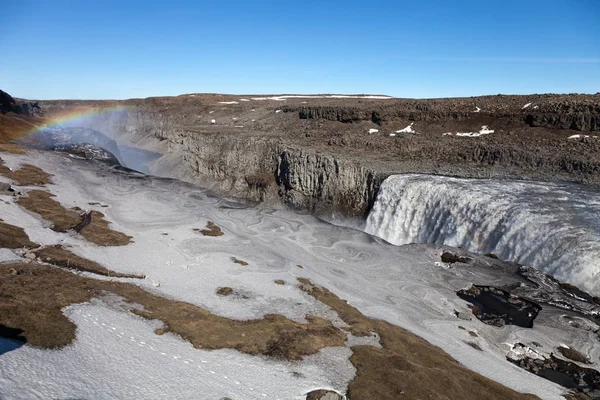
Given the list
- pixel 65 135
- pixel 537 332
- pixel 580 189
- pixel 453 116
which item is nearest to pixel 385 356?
pixel 537 332

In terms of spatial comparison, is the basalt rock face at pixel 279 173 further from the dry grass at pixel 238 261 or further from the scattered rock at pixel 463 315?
the scattered rock at pixel 463 315

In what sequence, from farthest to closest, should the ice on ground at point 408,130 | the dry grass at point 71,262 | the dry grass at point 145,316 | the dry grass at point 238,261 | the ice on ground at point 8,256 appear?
the ice on ground at point 408,130
the dry grass at point 238,261
the dry grass at point 71,262
the ice on ground at point 8,256
the dry grass at point 145,316

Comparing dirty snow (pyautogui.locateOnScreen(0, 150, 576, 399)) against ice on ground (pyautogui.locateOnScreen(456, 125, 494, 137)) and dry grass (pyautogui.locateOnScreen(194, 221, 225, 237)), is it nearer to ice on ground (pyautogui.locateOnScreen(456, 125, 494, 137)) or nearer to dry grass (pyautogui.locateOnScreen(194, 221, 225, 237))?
dry grass (pyautogui.locateOnScreen(194, 221, 225, 237))

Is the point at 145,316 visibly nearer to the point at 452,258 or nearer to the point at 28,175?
the point at 452,258

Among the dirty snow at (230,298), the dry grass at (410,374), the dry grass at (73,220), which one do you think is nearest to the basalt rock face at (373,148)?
the dirty snow at (230,298)

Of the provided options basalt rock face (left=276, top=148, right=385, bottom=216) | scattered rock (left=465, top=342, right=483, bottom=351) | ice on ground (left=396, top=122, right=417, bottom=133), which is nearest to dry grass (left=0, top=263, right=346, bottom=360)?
scattered rock (left=465, top=342, right=483, bottom=351)

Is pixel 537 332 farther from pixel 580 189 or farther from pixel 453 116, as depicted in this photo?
pixel 453 116

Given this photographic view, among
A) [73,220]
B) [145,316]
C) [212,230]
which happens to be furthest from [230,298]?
[73,220]
